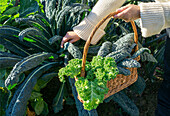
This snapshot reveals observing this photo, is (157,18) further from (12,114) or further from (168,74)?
(12,114)

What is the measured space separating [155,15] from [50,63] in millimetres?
956

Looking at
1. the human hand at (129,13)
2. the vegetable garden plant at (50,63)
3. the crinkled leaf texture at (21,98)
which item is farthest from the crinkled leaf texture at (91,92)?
the crinkled leaf texture at (21,98)

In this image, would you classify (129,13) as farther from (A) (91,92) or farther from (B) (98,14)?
(A) (91,92)

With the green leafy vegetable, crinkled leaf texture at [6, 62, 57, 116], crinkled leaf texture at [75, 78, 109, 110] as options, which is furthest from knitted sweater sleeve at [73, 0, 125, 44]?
crinkled leaf texture at [6, 62, 57, 116]

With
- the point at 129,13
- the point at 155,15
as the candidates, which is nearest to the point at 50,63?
the point at 129,13

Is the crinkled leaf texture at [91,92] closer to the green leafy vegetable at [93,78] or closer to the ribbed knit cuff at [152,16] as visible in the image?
the green leafy vegetable at [93,78]

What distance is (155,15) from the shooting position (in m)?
0.97

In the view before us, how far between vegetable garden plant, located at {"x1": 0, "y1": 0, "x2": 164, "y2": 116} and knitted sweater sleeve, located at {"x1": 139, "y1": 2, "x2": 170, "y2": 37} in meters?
0.26

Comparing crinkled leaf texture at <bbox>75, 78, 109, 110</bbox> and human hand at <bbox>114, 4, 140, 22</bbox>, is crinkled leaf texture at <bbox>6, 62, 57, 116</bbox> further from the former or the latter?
human hand at <bbox>114, 4, 140, 22</bbox>

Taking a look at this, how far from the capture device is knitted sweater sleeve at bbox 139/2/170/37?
0.96 m

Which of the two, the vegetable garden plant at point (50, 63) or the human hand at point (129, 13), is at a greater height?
the human hand at point (129, 13)

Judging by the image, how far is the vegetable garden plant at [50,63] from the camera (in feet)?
3.31

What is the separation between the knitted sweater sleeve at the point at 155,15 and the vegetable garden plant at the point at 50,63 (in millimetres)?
263

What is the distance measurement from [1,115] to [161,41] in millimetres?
2118
